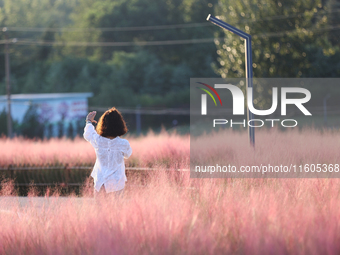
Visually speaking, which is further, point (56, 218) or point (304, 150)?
point (304, 150)

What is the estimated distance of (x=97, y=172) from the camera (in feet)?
19.7

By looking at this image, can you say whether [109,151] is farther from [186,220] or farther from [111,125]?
[186,220]

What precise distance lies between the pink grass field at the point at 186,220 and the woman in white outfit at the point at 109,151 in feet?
0.76

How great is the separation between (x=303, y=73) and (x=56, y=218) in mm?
22727

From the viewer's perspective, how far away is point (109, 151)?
5.93 metres

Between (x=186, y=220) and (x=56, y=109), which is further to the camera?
(x=56, y=109)

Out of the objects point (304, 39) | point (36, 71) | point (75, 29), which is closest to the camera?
point (304, 39)

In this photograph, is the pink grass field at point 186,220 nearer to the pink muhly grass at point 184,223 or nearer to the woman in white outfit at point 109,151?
the pink muhly grass at point 184,223

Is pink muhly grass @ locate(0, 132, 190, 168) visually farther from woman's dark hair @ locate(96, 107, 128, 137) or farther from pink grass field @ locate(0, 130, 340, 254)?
woman's dark hair @ locate(96, 107, 128, 137)

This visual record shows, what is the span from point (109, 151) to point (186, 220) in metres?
1.72

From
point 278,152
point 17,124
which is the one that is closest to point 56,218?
point 278,152

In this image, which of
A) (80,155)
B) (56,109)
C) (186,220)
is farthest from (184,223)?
(56,109)

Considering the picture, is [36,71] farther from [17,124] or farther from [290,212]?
[290,212]

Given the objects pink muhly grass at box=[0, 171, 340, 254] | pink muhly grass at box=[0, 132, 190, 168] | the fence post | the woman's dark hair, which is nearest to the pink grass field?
pink muhly grass at box=[0, 171, 340, 254]
